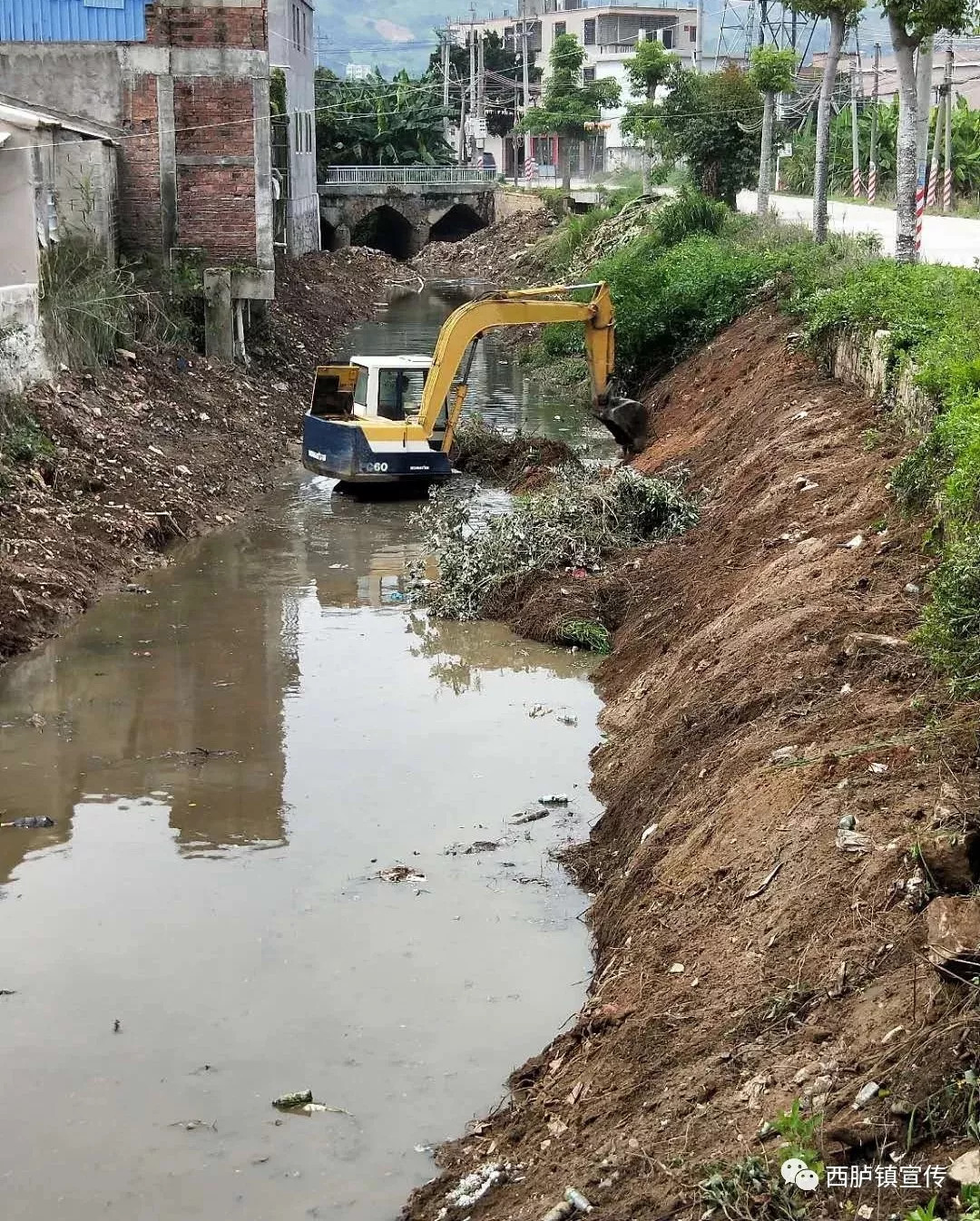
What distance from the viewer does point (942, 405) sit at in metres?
11.9

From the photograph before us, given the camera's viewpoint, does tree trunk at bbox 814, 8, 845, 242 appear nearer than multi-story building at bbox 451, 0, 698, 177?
Yes

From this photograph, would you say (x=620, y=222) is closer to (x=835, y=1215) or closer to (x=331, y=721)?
(x=331, y=721)

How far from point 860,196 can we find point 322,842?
4037 cm

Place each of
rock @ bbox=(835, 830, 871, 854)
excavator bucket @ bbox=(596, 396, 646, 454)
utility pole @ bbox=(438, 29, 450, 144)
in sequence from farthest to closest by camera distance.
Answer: utility pole @ bbox=(438, 29, 450, 144) < excavator bucket @ bbox=(596, 396, 646, 454) < rock @ bbox=(835, 830, 871, 854)

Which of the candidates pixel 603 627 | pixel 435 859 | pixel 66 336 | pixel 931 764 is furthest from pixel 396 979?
pixel 66 336

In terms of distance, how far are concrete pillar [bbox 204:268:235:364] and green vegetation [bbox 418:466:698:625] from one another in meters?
10.2

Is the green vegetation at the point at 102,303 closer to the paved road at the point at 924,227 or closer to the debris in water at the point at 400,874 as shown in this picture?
the paved road at the point at 924,227

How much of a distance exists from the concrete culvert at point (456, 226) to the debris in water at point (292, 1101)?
62302mm

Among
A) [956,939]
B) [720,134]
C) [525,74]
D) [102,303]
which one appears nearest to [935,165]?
[720,134]

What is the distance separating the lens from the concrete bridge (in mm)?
61406

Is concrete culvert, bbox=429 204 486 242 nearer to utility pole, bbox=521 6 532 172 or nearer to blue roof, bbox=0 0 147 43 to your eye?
utility pole, bbox=521 6 532 172

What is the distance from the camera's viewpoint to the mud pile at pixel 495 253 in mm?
54562

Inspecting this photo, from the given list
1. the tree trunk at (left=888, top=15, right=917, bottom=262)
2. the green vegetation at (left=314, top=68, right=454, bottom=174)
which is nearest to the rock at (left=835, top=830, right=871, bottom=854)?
the tree trunk at (left=888, top=15, right=917, bottom=262)

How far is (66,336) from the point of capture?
2062 centimetres
